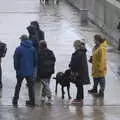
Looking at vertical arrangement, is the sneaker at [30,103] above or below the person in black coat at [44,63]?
below

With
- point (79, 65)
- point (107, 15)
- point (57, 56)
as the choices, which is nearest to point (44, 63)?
point (79, 65)

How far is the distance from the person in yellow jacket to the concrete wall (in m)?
7.77

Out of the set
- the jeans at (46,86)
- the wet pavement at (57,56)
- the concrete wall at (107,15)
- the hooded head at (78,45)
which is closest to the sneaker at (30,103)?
the wet pavement at (57,56)

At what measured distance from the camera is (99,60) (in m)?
15.5

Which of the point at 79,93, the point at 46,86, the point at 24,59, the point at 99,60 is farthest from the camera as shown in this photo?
the point at 99,60

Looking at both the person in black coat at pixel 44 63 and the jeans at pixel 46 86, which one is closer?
the person in black coat at pixel 44 63

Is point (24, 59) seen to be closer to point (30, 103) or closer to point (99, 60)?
point (30, 103)

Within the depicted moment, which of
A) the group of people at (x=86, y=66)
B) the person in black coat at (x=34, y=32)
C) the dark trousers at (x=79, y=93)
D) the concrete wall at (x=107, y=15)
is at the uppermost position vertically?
the concrete wall at (x=107, y=15)

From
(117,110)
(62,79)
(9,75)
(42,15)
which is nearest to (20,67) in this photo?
(62,79)

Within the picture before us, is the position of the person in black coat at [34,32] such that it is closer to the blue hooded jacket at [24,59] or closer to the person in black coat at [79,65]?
the person in black coat at [79,65]

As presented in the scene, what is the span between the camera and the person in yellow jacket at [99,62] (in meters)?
15.3

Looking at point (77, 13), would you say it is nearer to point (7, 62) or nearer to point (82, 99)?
point (7, 62)

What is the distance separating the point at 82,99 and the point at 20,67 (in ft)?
6.53

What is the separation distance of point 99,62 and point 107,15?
11539 millimetres
